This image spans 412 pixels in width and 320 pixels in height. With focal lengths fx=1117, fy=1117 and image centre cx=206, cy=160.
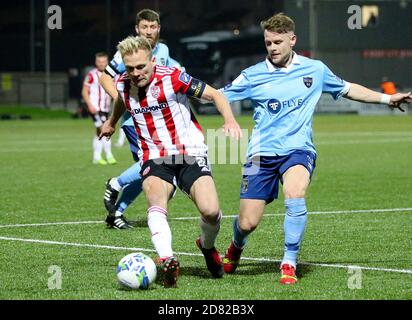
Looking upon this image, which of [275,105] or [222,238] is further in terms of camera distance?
[222,238]

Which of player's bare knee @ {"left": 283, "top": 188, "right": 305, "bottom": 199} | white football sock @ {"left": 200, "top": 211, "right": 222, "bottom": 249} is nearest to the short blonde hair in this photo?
white football sock @ {"left": 200, "top": 211, "right": 222, "bottom": 249}

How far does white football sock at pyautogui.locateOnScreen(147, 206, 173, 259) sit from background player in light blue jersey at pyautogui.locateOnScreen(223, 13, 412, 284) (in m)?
0.90

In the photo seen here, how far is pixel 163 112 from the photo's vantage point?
29.7 feet

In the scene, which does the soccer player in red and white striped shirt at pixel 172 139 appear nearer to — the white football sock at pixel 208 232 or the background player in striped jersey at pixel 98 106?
the white football sock at pixel 208 232

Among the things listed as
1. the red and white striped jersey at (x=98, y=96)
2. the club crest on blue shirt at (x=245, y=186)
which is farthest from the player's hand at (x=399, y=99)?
the red and white striped jersey at (x=98, y=96)

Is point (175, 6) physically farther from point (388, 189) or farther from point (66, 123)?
point (388, 189)

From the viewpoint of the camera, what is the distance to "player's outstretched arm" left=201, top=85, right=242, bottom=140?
8414 millimetres

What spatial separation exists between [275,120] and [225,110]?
63 cm

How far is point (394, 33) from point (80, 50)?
61.2 ft

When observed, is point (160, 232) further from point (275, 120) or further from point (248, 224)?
point (275, 120)

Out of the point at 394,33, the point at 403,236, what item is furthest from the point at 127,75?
the point at 394,33

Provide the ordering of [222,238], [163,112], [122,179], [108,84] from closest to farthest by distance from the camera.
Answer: [163,112] → [222,238] → [108,84] → [122,179]

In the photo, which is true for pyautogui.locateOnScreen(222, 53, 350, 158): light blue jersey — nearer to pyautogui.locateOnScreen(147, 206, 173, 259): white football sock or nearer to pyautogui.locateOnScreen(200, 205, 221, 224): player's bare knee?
pyautogui.locateOnScreen(200, 205, 221, 224): player's bare knee

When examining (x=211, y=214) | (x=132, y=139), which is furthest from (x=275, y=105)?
(x=132, y=139)
